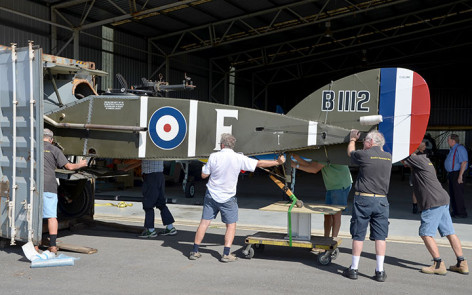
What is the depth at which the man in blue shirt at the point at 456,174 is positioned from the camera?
34.9ft

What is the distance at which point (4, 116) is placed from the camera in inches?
273

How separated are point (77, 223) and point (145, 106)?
2.77 metres

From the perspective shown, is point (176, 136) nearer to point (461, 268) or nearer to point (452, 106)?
point (461, 268)

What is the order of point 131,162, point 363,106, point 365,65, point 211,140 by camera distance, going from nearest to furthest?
point 363,106 < point 211,140 < point 131,162 < point 365,65

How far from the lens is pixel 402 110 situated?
250 inches

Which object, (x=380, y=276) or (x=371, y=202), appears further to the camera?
(x=371, y=202)

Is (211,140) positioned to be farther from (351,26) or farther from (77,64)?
(351,26)

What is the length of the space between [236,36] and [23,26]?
1013cm

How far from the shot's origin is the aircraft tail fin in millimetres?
6289

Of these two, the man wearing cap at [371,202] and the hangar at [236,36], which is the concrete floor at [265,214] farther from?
the hangar at [236,36]

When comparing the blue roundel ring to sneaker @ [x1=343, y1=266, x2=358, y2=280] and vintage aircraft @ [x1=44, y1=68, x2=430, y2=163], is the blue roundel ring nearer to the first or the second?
vintage aircraft @ [x1=44, y1=68, x2=430, y2=163]

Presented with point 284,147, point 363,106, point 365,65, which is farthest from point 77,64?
point 365,65

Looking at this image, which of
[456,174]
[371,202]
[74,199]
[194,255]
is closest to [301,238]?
[371,202]

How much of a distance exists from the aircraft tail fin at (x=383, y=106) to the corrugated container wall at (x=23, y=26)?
40.0 ft
